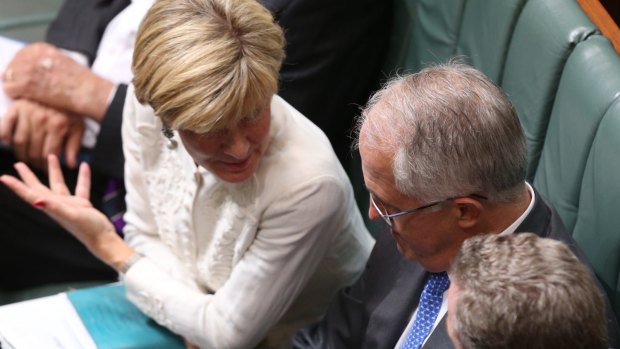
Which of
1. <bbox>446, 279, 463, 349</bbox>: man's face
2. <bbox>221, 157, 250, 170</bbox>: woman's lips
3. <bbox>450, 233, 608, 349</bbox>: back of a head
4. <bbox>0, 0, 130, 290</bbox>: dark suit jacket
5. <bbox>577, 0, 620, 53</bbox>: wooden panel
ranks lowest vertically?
<bbox>0, 0, 130, 290</bbox>: dark suit jacket

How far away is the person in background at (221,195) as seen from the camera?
1.46 m

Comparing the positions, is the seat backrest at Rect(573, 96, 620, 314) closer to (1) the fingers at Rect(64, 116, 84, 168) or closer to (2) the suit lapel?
(2) the suit lapel

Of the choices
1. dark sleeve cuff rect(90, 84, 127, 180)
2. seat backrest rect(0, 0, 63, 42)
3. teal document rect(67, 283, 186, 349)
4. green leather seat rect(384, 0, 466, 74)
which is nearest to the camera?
teal document rect(67, 283, 186, 349)

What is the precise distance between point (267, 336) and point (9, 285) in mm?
664

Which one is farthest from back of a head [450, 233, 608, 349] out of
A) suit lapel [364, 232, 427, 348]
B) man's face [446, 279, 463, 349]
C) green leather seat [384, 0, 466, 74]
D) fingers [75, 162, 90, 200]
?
fingers [75, 162, 90, 200]

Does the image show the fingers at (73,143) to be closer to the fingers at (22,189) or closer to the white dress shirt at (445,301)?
the fingers at (22,189)

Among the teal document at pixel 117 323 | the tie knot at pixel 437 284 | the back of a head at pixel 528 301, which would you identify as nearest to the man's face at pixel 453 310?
the back of a head at pixel 528 301

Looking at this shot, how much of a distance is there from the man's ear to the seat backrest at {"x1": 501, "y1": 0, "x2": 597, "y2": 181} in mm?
348

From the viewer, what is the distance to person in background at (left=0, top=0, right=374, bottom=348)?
1458 millimetres

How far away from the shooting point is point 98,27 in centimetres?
228

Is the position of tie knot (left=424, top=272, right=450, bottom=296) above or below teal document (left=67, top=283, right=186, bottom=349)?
above

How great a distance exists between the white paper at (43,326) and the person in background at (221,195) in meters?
0.12

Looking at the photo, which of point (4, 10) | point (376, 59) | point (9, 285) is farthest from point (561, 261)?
point (4, 10)

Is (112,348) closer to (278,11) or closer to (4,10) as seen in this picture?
(278,11)
